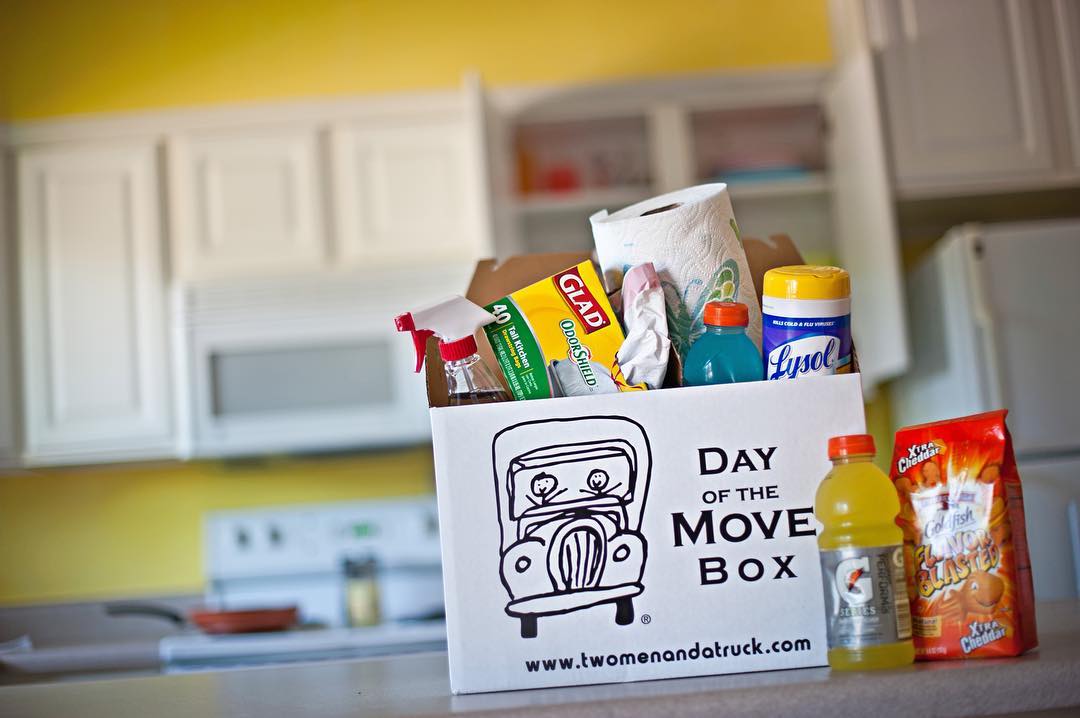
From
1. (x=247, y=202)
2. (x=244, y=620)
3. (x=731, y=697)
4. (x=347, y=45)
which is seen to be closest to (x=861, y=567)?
(x=731, y=697)

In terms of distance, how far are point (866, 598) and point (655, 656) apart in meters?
0.14

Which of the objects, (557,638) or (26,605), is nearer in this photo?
(557,638)

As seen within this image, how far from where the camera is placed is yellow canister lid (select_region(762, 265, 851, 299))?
0.73 meters

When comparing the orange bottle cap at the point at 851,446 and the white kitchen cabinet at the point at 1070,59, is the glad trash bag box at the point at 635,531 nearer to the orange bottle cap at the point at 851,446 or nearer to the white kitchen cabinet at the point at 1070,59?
the orange bottle cap at the point at 851,446

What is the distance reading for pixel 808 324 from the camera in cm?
73

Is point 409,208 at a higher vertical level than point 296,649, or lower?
higher

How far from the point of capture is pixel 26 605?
307 cm

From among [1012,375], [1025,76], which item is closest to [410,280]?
[1012,375]

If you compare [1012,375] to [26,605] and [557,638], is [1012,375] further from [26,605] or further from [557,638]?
[26,605]

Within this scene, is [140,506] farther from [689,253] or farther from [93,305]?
[689,253]

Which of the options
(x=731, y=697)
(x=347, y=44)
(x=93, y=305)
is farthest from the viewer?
(x=347, y=44)

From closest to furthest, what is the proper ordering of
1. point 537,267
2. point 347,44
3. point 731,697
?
point 731,697 < point 537,267 < point 347,44

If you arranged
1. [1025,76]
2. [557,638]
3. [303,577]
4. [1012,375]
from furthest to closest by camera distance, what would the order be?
[303,577] < [1025,76] < [1012,375] < [557,638]

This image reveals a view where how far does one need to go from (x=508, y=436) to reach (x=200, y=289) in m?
2.30
